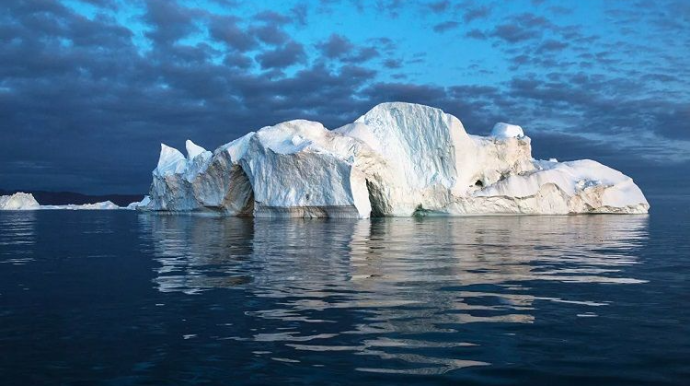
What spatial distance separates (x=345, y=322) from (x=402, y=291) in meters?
1.93

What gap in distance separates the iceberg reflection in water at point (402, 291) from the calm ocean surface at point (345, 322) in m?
0.03

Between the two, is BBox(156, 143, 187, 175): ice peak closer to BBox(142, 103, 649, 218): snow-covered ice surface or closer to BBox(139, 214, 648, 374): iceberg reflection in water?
BBox(142, 103, 649, 218): snow-covered ice surface

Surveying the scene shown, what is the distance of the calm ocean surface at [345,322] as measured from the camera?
3990mm

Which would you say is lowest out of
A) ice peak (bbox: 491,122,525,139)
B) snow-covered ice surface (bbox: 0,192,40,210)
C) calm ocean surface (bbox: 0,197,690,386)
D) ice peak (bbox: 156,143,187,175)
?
calm ocean surface (bbox: 0,197,690,386)

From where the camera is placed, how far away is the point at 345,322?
5.52 m

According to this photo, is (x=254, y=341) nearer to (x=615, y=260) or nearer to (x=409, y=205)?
(x=615, y=260)

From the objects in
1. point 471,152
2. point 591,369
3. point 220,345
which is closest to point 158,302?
point 220,345

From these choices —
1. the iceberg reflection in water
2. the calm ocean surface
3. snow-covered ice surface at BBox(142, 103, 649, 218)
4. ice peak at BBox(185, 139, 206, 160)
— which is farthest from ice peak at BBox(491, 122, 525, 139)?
the calm ocean surface

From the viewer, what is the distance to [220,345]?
4680 millimetres

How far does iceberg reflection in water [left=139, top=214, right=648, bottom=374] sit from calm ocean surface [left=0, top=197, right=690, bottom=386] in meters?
0.03

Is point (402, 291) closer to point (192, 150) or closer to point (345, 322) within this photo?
point (345, 322)

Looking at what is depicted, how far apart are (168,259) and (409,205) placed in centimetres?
2759

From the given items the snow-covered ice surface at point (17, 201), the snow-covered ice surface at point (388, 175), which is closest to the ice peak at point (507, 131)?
the snow-covered ice surface at point (388, 175)

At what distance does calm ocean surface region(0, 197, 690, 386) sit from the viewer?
399cm
